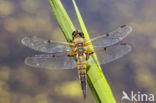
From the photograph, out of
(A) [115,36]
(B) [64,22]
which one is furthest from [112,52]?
(B) [64,22]

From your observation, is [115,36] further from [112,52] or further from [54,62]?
[54,62]

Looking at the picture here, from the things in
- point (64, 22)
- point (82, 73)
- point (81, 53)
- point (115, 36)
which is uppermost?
point (64, 22)

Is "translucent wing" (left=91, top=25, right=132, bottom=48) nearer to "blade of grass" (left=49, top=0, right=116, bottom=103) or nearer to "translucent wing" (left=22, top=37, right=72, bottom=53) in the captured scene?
"blade of grass" (left=49, top=0, right=116, bottom=103)

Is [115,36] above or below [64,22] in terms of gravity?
below

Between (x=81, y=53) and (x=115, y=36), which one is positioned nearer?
(x=81, y=53)

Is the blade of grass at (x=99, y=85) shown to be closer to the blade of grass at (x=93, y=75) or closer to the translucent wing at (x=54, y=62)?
the blade of grass at (x=93, y=75)

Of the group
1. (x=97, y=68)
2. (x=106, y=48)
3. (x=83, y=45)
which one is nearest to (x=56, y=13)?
(x=83, y=45)

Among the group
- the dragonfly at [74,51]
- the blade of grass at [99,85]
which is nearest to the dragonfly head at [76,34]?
the dragonfly at [74,51]

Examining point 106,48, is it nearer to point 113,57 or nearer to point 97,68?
point 113,57
